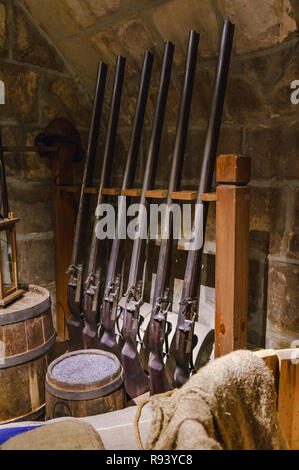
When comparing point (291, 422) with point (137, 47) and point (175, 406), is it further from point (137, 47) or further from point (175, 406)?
point (137, 47)

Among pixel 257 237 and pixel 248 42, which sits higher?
pixel 248 42

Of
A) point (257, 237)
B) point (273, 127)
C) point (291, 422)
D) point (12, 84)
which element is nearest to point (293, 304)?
point (257, 237)

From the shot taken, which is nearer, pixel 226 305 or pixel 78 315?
pixel 226 305

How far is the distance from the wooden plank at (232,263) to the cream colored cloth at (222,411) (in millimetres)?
550

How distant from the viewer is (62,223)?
2488mm

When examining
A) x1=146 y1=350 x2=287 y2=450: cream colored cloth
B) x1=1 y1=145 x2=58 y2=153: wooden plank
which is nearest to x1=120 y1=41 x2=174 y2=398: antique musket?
x1=1 y1=145 x2=58 y2=153: wooden plank

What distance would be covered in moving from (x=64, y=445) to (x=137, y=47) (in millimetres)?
1819

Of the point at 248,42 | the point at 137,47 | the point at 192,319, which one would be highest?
the point at 137,47

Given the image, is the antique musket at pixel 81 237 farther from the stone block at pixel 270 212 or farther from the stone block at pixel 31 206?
the stone block at pixel 270 212

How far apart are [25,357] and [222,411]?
3.49 feet

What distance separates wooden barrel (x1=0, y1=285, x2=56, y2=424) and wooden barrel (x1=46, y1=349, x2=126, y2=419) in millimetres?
177

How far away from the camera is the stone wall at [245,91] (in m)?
1.56

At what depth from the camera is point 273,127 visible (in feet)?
5.52
